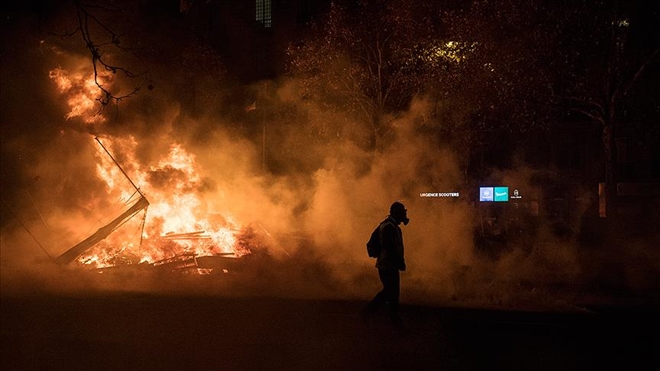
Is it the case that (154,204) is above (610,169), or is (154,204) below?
below

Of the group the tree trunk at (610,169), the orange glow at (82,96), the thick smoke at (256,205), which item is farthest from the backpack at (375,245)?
the tree trunk at (610,169)

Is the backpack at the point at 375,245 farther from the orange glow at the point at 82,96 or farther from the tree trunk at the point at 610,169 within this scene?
the tree trunk at the point at 610,169

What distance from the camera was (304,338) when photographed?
7641mm

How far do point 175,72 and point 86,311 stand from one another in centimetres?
982

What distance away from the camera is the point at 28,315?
9.29m

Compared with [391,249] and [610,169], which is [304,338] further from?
[610,169]

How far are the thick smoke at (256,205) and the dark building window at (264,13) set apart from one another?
827 inches

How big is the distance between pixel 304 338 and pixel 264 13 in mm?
32789

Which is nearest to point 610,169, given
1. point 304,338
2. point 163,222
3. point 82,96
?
point 163,222

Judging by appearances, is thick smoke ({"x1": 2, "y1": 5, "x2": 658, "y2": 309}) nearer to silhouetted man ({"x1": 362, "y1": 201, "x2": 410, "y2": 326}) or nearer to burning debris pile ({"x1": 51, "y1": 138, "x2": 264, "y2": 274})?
burning debris pile ({"x1": 51, "y1": 138, "x2": 264, "y2": 274})

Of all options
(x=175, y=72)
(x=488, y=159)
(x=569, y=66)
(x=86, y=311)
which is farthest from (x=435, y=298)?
(x=488, y=159)

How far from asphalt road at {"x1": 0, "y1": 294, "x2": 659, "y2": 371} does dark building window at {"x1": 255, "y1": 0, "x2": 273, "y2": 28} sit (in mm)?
29351

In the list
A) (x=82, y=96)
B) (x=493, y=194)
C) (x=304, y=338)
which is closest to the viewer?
(x=304, y=338)

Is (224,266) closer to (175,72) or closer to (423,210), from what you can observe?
(423,210)
